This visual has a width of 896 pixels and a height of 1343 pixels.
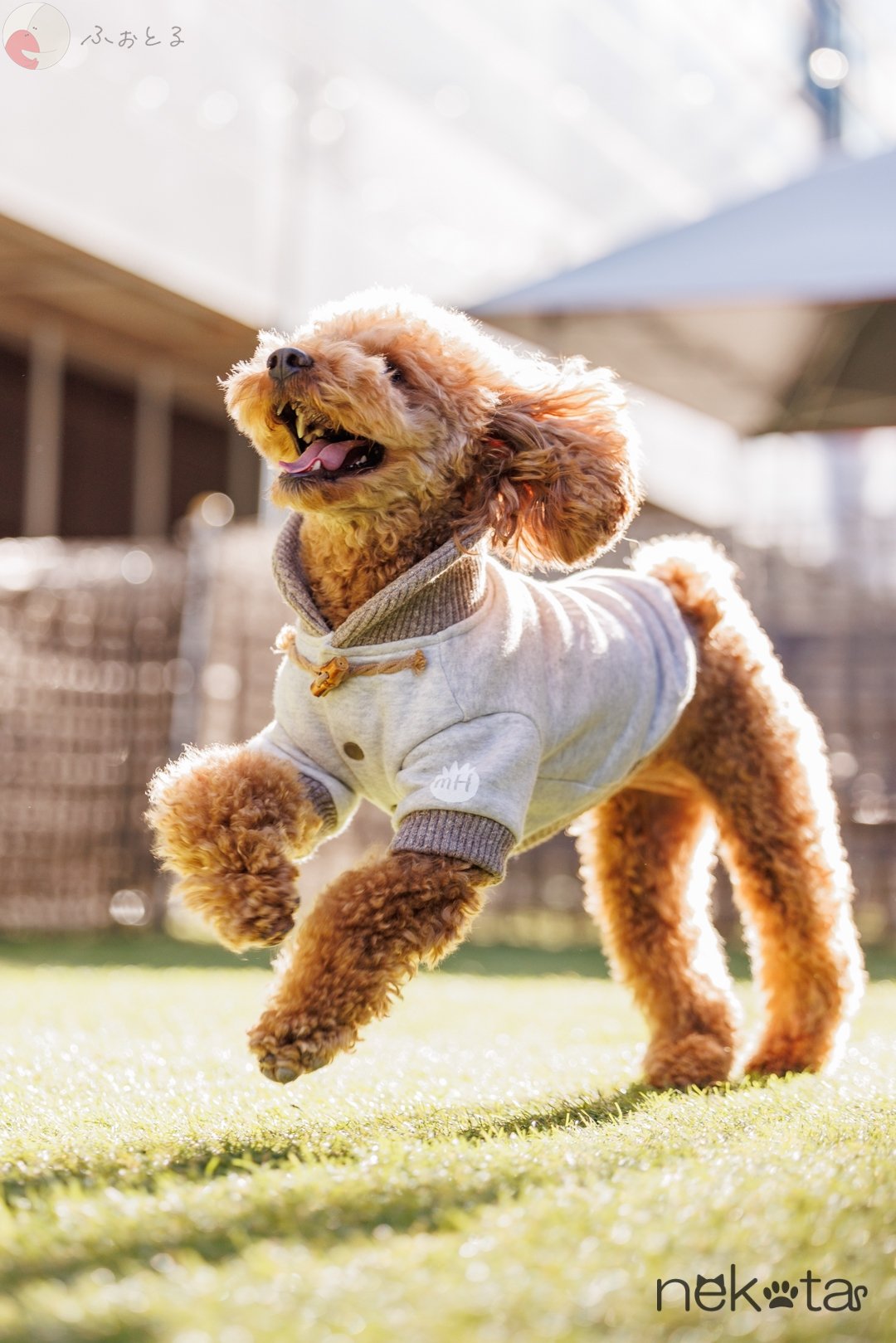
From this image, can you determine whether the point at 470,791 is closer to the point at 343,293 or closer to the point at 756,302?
the point at 756,302

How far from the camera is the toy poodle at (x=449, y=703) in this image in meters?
1.83

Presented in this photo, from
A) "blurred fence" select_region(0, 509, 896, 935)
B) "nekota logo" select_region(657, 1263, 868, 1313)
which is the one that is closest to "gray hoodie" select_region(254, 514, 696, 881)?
"nekota logo" select_region(657, 1263, 868, 1313)

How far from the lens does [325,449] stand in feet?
6.49

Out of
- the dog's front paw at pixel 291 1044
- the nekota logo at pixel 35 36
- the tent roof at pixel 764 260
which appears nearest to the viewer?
the dog's front paw at pixel 291 1044

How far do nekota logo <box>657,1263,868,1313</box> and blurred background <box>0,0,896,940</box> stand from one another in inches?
64.8

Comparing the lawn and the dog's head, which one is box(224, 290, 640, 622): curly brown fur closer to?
the dog's head

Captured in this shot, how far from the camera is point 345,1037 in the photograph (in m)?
1.72

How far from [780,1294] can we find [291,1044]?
744 mm

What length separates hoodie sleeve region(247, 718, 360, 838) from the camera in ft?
6.66

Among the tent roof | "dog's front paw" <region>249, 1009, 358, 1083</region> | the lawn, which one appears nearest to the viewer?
the lawn

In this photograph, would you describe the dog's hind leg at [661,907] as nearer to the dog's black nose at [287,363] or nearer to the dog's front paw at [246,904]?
the dog's front paw at [246,904]

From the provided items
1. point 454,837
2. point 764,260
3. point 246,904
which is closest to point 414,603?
point 454,837

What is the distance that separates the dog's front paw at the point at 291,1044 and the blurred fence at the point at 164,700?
360 centimetres

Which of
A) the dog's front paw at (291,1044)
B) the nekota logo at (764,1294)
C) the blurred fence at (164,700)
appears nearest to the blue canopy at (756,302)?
the blurred fence at (164,700)
